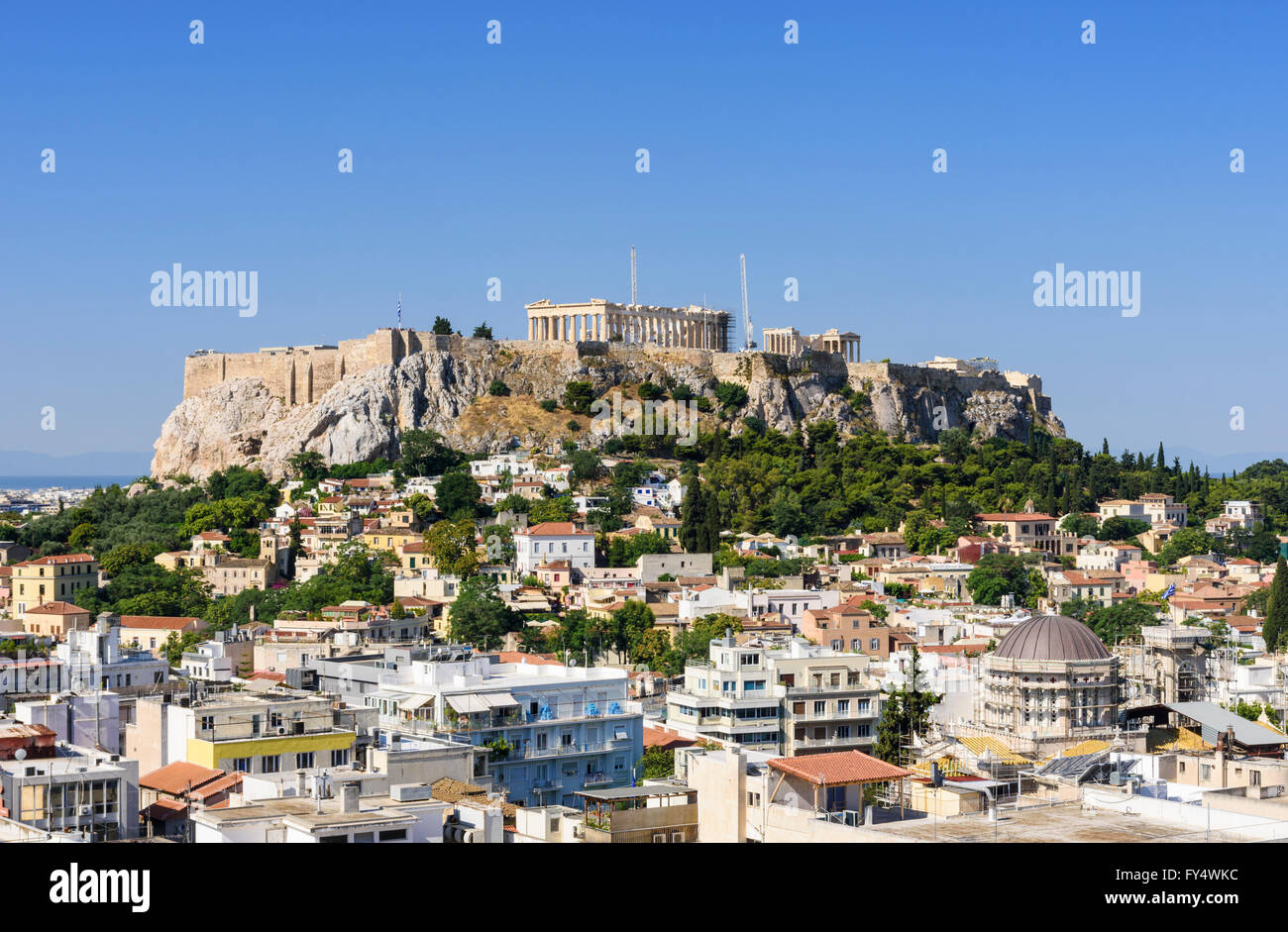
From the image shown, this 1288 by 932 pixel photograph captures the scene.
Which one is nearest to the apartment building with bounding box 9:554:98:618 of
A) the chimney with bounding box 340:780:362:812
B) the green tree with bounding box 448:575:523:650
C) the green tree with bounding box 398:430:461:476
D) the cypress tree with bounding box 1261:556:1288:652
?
the green tree with bounding box 448:575:523:650

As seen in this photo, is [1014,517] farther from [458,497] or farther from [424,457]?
[424,457]

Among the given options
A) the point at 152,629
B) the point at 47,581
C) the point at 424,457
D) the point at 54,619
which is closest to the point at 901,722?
the point at 152,629

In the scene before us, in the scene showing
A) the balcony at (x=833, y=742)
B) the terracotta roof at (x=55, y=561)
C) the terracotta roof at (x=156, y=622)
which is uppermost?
the terracotta roof at (x=55, y=561)

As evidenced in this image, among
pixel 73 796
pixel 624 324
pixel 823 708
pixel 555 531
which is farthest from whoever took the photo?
pixel 624 324

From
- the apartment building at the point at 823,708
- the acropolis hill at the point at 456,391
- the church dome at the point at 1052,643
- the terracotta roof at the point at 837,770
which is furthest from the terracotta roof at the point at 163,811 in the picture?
the acropolis hill at the point at 456,391

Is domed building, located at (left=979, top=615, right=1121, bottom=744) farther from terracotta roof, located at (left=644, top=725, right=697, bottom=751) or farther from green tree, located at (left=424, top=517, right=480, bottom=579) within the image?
green tree, located at (left=424, top=517, right=480, bottom=579)

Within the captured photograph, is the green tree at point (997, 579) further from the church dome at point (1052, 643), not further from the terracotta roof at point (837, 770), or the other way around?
the terracotta roof at point (837, 770)

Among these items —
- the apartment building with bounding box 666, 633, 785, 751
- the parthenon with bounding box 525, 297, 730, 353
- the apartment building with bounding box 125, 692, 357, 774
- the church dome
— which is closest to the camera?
the apartment building with bounding box 125, 692, 357, 774
